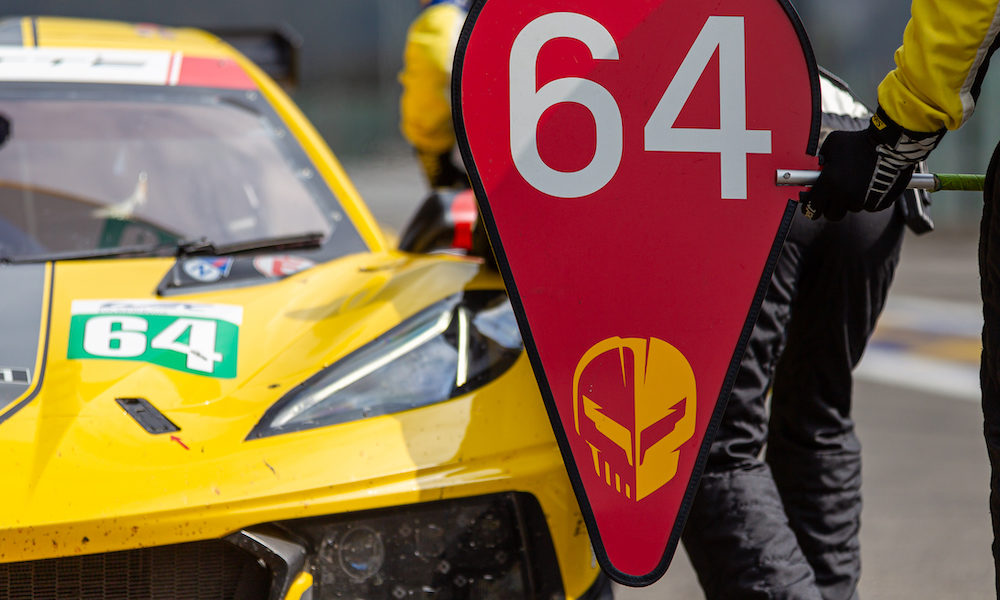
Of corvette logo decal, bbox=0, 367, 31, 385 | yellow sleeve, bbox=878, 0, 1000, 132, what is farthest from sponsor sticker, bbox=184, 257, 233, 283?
yellow sleeve, bbox=878, 0, 1000, 132

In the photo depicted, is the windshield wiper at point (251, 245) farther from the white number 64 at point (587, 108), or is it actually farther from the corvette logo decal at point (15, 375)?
the white number 64 at point (587, 108)

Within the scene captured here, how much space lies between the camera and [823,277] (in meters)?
2.17

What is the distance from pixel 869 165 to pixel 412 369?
0.86m

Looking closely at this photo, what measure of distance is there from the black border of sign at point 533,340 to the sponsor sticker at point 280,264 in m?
0.93

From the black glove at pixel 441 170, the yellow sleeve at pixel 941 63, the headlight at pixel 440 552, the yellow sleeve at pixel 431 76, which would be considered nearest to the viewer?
the yellow sleeve at pixel 941 63

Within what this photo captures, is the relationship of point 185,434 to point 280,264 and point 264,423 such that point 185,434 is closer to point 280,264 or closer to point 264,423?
point 264,423

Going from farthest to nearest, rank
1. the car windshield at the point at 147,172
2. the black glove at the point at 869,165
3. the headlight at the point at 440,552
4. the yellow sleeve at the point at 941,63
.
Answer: the car windshield at the point at 147,172
the headlight at the point at 440,552
the black glove at the point at 869,165
the yellow sleeve at the point at 941,63

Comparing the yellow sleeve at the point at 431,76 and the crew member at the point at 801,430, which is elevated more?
the yellow sleeve at the point at 431,76

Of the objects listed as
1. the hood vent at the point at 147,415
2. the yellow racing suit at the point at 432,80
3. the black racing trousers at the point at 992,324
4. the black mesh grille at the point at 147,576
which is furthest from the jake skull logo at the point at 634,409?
the yellow racing suit at the point at 432,80

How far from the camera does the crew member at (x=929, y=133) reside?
1518 mm

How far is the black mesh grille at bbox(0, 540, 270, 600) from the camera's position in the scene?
5.52 feet

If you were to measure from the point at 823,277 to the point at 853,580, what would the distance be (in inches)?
25.8

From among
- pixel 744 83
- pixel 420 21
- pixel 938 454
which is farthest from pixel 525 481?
pixel 938 454

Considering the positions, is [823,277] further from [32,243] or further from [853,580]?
[32,243]
